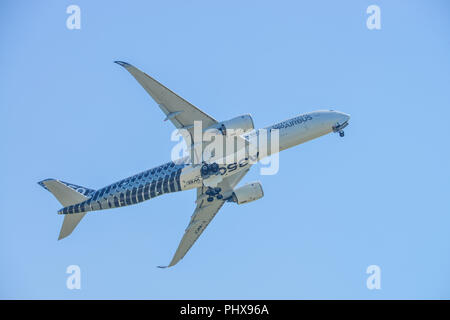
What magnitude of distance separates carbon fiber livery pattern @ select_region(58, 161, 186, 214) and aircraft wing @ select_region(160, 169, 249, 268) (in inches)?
217

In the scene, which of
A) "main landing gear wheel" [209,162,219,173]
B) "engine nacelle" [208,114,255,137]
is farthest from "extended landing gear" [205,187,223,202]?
"engine nacelle" [208,114,255,137]

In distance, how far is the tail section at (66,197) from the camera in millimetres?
48531

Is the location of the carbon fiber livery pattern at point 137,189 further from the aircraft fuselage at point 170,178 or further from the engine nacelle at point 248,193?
the engine nacelle at point 248,193

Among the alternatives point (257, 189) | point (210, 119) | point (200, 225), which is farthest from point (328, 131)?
point (200, 225)

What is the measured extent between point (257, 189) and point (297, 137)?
6.29 metres

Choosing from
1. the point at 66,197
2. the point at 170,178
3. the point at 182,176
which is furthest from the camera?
the point at 66,197

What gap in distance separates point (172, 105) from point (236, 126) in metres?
5.26

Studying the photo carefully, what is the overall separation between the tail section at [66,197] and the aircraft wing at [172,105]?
10515mm

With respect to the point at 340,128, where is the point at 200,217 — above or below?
below

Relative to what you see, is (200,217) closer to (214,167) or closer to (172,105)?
(214,167)

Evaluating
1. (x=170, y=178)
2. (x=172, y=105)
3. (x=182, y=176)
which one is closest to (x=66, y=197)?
(x=170, y=178)

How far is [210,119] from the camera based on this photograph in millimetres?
45062

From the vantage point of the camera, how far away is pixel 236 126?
45.1 meters

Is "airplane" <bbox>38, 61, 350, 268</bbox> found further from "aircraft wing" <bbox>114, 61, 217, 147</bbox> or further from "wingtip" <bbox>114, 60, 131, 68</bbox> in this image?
"wingtip" <bbox>114, 60, 131, 68</bbox>
